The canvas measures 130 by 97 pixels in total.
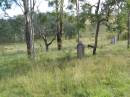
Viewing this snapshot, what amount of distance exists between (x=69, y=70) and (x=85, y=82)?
1.89 meters

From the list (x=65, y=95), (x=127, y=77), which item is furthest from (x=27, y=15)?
(x=65, y=95)

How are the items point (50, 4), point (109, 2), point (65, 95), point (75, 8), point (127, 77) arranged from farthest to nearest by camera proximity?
1. point (75, 8)
2. point (50, 4)
3. point (109, 2)
4. point (127, 77)
5. point (65, 95)

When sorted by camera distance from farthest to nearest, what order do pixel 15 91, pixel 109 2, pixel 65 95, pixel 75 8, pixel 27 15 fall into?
pixel 75 8 < pixel 109 2 < pixel 27 15 < pixel 15 91 < pixel 65 95

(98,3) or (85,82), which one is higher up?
(98,3)

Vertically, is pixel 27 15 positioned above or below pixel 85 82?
above

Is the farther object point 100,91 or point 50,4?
point 50,4

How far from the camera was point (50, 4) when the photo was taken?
32406 mm

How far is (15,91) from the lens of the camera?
30.5ft

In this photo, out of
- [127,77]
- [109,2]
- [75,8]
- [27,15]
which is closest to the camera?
[127,77]

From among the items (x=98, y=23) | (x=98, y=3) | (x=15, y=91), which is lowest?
(x=15, y=91)

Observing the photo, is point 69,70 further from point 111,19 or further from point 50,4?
point 50,4

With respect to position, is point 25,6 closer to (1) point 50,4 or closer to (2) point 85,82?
(2) point 85,82

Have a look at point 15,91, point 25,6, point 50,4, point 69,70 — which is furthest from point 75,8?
point 15,91

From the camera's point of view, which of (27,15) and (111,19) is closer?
(27,15)
